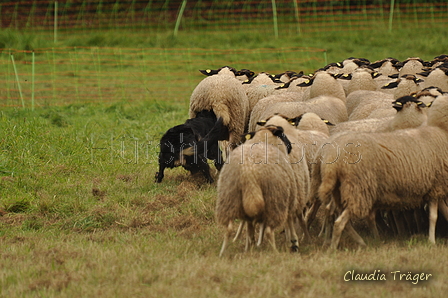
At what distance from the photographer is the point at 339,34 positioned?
1930cm

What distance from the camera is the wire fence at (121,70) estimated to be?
1372cm

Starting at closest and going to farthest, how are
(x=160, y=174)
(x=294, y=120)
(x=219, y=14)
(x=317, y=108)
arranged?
(x=294, y=120)
(x=317, y=108)
(x=160, y=174)
(x=219, y=14)

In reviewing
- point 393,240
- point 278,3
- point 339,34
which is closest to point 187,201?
point 393,240

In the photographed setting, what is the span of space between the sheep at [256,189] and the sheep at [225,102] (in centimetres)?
265

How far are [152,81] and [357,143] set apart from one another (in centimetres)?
1150

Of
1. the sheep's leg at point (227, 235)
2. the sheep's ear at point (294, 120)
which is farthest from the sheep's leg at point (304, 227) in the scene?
the sheep's ear at point (294, 120)

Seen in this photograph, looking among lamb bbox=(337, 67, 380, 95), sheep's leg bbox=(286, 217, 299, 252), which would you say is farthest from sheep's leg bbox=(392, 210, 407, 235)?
lamb bbox=(337, 67, 380, 95)

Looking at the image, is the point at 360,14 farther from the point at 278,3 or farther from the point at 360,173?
the point at 360,173

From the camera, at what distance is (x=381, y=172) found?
4.40 metres

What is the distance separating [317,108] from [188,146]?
60.2 inches

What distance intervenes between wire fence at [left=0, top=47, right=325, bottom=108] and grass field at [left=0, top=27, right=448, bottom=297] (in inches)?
120

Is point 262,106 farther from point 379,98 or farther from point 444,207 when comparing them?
point 444,207

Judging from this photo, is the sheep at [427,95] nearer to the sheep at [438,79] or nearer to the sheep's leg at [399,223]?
the sheep's leg at [399,223]

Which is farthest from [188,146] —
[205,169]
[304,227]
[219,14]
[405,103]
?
[219,14]
